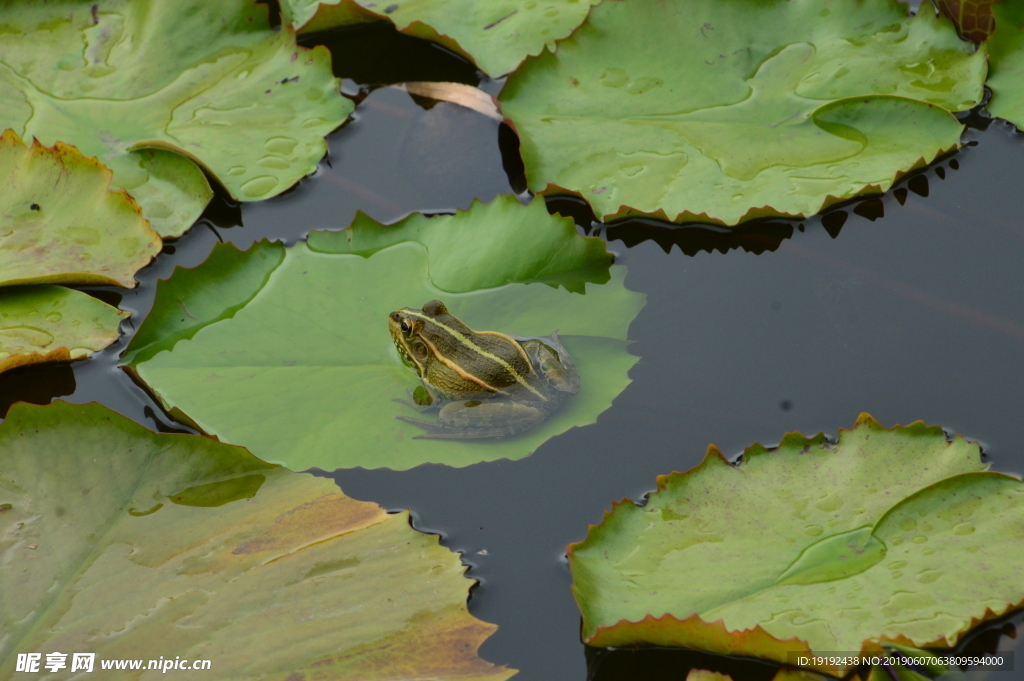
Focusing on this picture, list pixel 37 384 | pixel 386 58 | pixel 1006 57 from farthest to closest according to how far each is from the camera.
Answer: pixel 386 58
pixel 1006 57
pixel 37 384

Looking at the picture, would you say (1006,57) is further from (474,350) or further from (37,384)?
(37,384)

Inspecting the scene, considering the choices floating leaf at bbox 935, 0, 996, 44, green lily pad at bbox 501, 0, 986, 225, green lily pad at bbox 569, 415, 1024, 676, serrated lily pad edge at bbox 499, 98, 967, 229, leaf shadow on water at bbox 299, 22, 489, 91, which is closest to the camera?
green lily pad at bbox 569, 415, 1024, 676

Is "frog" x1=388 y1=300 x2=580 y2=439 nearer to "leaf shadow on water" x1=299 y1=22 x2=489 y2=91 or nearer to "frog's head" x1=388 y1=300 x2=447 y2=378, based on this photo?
"frog's head" x1=388 y1=300 x2=447 y2=378

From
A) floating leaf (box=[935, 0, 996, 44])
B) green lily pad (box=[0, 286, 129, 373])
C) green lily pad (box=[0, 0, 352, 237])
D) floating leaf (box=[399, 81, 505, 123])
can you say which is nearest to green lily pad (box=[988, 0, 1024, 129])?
floating leaf (box=[935, 0, 996, 44])

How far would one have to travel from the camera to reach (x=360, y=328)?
338cm

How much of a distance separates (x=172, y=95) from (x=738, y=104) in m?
2.94

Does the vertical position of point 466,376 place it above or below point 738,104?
below

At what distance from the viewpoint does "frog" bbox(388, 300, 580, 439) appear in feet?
10.3

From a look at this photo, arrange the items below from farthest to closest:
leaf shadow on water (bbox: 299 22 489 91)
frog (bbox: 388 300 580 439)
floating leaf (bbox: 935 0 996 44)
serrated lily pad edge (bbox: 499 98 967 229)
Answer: leaf shadow on water (bbox: 299 22 489 91), floating leaf (bbox: 935 0 996 44), serrated lily pad edge (bbox: 499 98 967 229), frog (bbox: 388 300 580 439)

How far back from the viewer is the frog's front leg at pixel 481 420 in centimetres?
307

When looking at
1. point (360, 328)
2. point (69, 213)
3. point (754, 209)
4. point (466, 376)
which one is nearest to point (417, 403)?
point (466, 376)

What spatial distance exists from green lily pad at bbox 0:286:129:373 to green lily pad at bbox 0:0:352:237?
0.53 m

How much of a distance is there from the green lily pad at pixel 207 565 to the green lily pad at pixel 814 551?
0.50 metres

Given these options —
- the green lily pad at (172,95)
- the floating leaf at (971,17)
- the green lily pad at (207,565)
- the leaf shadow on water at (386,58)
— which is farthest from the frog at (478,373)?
the floating leaf at (971,17)
